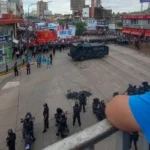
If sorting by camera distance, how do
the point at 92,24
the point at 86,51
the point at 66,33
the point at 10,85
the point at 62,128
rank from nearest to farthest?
1. the point at 62,128
2. the point at 10,85
3. the point at 86,51
4. the point at 66,33
5. the point at 92,24

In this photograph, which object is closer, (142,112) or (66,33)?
(142,112)

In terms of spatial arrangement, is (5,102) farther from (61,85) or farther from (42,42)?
(42,42)

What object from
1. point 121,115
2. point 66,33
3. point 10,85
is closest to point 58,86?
point 10,85

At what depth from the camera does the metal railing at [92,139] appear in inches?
65.6

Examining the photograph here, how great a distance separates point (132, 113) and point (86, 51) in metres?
27.8

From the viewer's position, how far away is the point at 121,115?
5.18 feet

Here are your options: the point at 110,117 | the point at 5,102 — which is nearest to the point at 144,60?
the point at 5,102

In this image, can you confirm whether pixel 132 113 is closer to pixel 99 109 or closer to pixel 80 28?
pixel 99 109

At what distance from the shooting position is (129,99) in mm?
1582

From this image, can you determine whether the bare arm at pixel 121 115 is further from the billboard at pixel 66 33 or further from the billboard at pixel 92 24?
the billboard at pixel 92 24

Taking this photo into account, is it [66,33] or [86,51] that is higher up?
[66,33]

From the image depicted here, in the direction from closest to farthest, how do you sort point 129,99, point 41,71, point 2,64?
point 129,99
point 41,71
point 2,64

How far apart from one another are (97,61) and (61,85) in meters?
10.5

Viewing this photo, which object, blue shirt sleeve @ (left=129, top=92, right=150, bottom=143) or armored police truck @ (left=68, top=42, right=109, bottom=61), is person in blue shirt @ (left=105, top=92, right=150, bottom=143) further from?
armored police truck @ (left=68, top=42, right=109, bottom=61)
